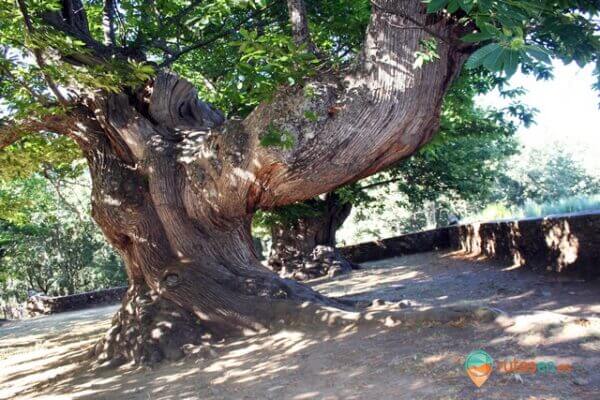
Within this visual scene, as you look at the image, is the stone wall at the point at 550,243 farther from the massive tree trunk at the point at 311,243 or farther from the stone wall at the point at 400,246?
the stone wall at the point at 400,246

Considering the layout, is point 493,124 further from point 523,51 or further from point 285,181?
point 523,51

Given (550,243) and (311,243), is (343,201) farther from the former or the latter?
(550,243)

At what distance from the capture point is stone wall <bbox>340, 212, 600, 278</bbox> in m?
6.68

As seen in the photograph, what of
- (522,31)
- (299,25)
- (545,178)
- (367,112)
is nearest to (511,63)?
(522,31)

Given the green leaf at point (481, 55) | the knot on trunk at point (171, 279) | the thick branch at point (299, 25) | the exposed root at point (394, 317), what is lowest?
the exposed root at point (394, 317)

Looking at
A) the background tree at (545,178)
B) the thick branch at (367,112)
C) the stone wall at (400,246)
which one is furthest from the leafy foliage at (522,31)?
the background tree at (545,178)

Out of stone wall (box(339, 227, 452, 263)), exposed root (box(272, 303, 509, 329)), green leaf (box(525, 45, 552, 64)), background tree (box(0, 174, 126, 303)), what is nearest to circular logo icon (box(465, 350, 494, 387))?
exposed root (box(272, 303, 509, 329))

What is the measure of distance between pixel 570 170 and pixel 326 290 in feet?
129

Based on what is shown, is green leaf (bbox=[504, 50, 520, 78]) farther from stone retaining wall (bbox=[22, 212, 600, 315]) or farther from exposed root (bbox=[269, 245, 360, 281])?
exposed root (bbox=[269, 245, 360, 281])

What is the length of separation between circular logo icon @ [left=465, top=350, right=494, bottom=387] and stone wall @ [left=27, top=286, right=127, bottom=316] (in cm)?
1648

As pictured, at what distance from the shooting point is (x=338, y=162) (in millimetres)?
5391

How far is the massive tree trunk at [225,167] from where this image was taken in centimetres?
511

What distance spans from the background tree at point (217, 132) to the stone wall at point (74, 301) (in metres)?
11.8

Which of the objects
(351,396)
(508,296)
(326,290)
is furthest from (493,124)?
(351,396)
